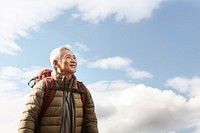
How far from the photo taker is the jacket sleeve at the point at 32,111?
548cm

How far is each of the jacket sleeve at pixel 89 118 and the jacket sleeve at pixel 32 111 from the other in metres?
1.06

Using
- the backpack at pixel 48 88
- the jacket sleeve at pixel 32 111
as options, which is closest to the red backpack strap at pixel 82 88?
the backpack at pixel 48 88

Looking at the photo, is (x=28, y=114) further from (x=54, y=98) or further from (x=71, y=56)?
(x=71, y=56)

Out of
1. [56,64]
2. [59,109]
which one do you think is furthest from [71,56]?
[59,109]

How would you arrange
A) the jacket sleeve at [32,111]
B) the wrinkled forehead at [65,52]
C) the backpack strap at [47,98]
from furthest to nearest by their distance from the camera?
1. the wrinkled forehead at [65,52]
2. the backpack strap at [47,98]
3. the jacket sleeve at [32,111]

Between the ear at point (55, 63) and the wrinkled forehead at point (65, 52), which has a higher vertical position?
the wrinkled forehead at point (65, 52)

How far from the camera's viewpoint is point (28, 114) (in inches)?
219

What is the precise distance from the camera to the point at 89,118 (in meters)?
6.19

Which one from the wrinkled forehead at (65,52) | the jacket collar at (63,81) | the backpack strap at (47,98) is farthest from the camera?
the wrinkled forehead at (65,52)

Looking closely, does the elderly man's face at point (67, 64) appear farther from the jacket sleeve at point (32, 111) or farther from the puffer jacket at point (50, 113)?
the jacket sleeve at point (32, 111)

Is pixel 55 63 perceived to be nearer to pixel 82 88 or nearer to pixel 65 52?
pixel 65 52

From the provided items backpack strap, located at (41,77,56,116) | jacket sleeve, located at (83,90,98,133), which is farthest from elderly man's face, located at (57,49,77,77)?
jacket sleeve, located at (83,90,98,133)

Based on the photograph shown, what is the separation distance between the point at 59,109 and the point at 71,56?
1156 mm

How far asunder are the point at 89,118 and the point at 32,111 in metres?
1.25
